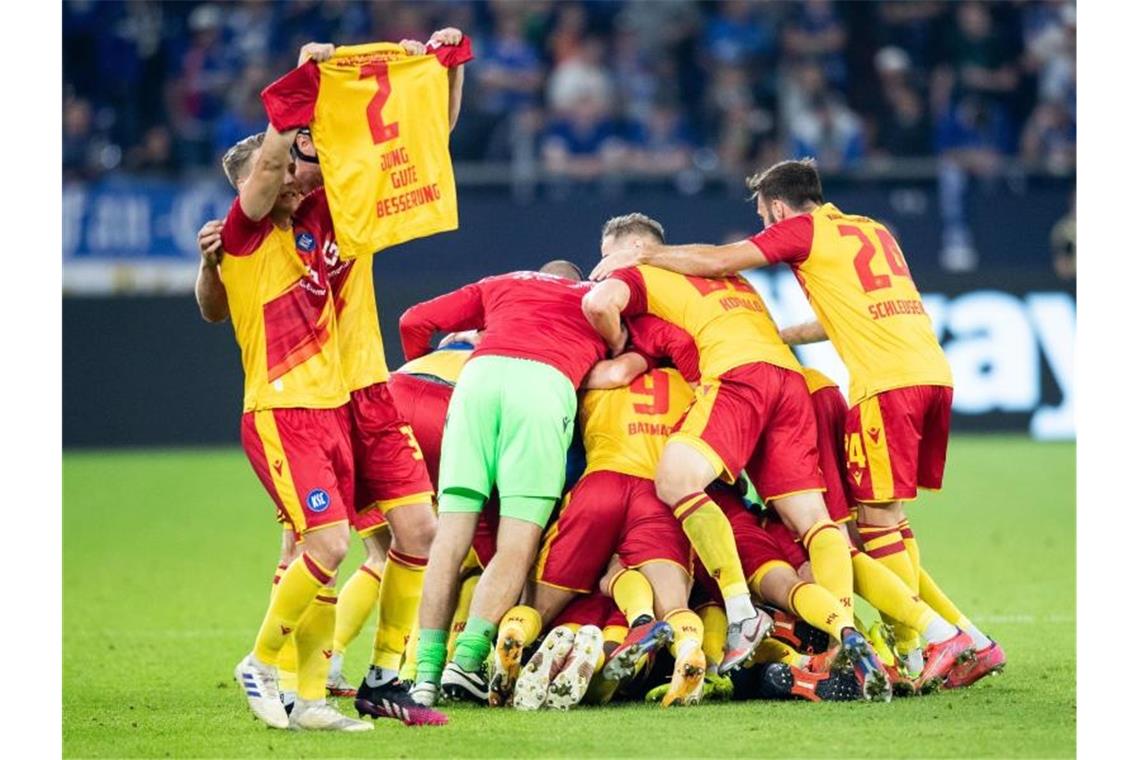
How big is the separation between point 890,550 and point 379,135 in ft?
8.82

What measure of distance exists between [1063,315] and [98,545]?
9.54m

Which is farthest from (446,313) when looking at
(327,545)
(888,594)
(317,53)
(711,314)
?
(888,594)

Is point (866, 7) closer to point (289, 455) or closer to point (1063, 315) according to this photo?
point (1063, 315)

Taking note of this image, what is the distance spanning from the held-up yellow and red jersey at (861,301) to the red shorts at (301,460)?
2.07m

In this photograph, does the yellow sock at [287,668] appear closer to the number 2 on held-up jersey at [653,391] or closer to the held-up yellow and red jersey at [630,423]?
the held-up yellow and red jersey at [630,423]

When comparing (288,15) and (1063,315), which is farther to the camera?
(288,15)

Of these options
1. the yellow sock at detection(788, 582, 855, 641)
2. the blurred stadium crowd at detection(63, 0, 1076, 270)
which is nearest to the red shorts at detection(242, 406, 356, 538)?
the yellow sock at detection(788, 582, 855, 641)

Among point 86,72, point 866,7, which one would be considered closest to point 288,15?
point 86,72

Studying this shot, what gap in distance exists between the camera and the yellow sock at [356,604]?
7301 millimetres

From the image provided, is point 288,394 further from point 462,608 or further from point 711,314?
point 711,314

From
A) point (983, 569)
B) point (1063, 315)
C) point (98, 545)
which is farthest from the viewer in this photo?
point (1063, 315)

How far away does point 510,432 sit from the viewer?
22.4 ft

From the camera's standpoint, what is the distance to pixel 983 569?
412 inches
